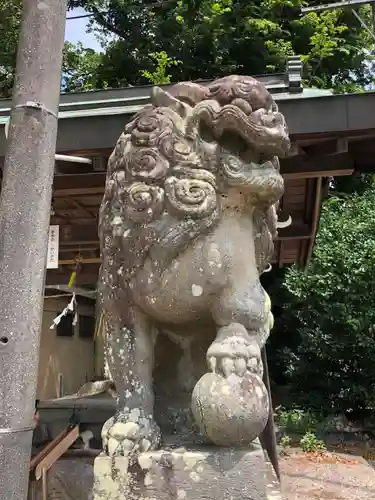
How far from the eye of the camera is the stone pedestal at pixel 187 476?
51.3 inches

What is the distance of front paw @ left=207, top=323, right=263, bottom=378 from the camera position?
1.35 m

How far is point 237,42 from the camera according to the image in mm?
10227

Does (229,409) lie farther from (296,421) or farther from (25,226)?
(296,421)

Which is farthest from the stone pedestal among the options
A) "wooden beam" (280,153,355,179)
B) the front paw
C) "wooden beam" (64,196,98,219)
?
"wooden beam" (64,196,98,219)

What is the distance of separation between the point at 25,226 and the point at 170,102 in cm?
56

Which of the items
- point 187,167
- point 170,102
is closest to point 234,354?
point 187,167

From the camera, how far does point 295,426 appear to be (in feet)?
25.7

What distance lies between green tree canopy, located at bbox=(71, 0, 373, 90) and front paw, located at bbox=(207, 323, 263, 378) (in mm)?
8965

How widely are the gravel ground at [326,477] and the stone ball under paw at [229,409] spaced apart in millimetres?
3587

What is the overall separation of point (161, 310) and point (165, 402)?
309 millimetres

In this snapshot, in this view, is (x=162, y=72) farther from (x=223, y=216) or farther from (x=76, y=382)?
(x=223, y=216)

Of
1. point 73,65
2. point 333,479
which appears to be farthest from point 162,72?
point 333,479

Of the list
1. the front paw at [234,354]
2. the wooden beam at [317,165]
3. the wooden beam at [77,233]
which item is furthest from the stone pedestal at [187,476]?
the wooden beam at [77,233]

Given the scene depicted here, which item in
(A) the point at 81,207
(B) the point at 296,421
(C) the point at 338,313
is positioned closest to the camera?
(A) the point at 81,207
